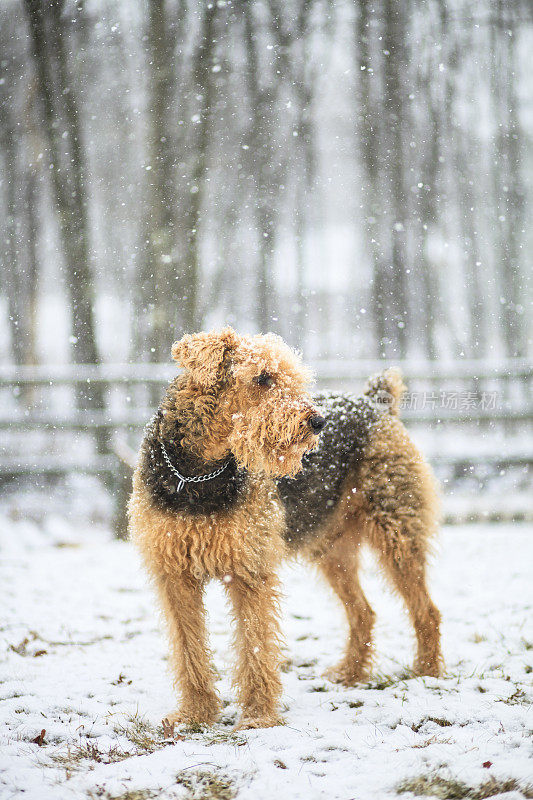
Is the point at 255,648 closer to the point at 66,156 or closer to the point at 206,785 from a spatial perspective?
the point at 206,785

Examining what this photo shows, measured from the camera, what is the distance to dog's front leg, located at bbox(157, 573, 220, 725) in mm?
2742

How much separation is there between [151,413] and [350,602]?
14.0 ft

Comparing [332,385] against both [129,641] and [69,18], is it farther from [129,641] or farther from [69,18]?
[69,18]

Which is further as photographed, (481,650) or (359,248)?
(359,248)

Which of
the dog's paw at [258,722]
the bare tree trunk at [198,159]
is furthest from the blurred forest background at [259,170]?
the dog's paw at [258,722]

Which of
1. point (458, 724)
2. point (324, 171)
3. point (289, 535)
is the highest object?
point (324, 171)

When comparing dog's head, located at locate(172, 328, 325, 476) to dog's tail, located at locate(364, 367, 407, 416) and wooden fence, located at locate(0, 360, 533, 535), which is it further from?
wooden fence, located at locate(0, 360, 533, 535)

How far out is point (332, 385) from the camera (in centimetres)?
919

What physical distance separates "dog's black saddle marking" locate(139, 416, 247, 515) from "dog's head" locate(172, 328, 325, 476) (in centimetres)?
8

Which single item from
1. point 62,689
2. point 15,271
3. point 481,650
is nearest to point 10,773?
point 62,689

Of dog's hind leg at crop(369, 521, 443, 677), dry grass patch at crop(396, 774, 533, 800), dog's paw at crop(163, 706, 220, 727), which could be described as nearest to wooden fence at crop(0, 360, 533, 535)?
dog's hind leg at crop(369, 521, 443, 677)

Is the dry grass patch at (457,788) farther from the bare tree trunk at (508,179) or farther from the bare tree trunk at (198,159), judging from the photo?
the bare tree trunk at (508,179)

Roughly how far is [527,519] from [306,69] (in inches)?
318

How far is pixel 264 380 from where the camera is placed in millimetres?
2654
